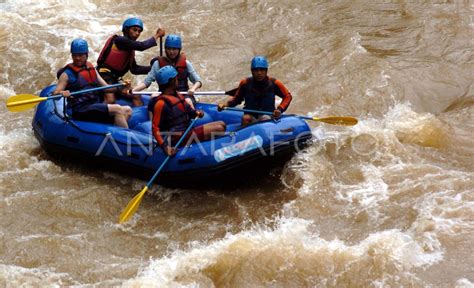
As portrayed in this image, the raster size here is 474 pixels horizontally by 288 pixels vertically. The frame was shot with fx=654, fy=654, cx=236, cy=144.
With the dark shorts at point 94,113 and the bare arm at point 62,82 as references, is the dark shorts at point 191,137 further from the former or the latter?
the bare arm at point 62,82

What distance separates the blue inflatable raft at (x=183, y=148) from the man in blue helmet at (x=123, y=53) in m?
0.67

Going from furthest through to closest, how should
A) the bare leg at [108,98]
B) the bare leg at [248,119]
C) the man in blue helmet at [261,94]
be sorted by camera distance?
the bare leg at [108,98], the bare leg at [248,119], the man in blue helmet at [261,94]

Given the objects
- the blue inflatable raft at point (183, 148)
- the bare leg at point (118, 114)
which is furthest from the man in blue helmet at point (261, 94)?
the bare leg at point (118, 114)

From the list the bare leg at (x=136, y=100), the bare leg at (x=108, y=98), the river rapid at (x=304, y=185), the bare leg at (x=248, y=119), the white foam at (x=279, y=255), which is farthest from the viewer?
the bare leg at (x=136, y=100)

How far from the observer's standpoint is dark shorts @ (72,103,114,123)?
7109mm

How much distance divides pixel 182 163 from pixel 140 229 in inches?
29.8

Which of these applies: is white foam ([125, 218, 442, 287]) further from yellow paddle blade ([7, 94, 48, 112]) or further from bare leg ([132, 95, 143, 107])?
yellow paddle blade ([7, 94, 48, 112])

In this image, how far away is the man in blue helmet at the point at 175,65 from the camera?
7164mm

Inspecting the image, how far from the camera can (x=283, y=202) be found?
6.48 m

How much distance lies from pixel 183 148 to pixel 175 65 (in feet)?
4.10

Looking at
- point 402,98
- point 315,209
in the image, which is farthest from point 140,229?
point 402,98

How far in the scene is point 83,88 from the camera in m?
7.21

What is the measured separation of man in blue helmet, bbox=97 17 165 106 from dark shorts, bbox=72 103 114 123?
431 mm

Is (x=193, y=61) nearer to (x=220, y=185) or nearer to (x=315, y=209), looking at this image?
(x=220, y=185)
